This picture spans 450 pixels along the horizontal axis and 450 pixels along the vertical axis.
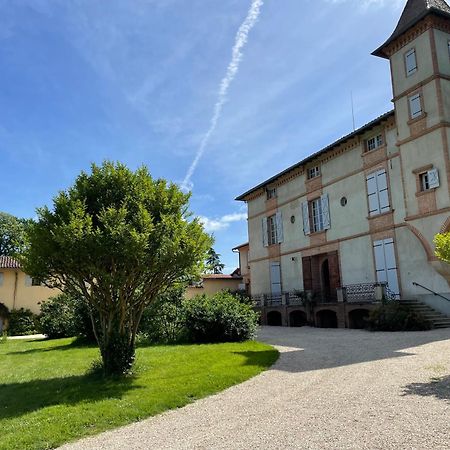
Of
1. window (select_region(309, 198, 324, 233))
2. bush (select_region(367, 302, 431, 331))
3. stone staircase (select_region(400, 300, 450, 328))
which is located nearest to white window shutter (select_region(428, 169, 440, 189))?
stone staircase (select_region(400, 300, 450, 328))

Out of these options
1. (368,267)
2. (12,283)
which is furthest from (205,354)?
(12,283)

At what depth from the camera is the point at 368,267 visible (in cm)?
2002

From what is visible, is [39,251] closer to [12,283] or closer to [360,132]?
[360,132]

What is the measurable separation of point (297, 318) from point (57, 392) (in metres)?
17.7

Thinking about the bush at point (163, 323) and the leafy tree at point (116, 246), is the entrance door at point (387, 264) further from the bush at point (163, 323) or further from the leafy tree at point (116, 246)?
the leafy tree at point (116, 246)

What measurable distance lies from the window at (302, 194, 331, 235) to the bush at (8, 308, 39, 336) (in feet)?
62.5

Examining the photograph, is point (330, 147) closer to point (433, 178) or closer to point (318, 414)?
point (433, 178)

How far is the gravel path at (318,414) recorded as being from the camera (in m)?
4.62

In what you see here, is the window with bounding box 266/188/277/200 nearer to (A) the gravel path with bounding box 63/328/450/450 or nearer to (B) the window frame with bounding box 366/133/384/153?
(B) the window frame with bounding box 366/133/384/153

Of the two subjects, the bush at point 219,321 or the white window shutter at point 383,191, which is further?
the white window shutter at point 383,191

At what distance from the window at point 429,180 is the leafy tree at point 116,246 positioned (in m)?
11.4

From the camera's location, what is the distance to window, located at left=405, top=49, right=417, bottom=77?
18016 millimetres

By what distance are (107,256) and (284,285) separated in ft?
62.7

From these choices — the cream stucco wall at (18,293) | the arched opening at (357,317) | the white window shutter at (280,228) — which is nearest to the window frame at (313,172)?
the white window shutter at (280,228)
